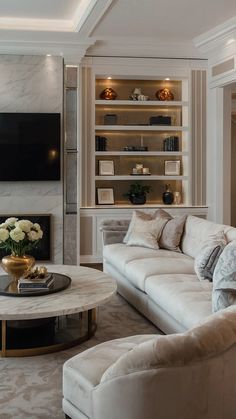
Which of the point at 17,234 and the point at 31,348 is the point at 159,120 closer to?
the point at 17,234

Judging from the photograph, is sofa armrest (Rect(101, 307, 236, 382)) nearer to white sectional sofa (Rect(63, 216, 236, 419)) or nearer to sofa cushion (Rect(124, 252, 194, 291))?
white sectional sofa (Rect(63, 216, 236, 419))

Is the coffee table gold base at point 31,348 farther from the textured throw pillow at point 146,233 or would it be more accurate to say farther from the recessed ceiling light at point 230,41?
the recessed ceiling light at point 230,41

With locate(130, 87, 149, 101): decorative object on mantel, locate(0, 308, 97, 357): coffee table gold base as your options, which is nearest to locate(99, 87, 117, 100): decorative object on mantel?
locate(130, 87, 149, 101): decorative object on mantel

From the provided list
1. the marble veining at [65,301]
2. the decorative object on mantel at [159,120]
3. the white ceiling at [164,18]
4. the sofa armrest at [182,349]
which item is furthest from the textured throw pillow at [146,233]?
the sofa armrest at [182,349]

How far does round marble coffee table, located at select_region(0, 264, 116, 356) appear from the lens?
3143 mm

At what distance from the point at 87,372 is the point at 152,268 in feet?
6.67

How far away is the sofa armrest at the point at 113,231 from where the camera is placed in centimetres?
541

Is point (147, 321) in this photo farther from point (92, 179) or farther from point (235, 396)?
point (92, 179)

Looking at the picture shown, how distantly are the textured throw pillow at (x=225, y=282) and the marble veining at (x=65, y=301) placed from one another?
0.93 meters

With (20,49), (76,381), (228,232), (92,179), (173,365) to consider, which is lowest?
(76,381)

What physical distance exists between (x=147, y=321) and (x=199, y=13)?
3.54 meters

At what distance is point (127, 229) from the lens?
5.50 meters

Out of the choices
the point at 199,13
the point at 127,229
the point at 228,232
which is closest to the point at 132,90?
the point at 199,13

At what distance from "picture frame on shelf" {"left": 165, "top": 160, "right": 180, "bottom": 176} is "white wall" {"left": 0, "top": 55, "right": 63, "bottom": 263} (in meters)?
1.65
